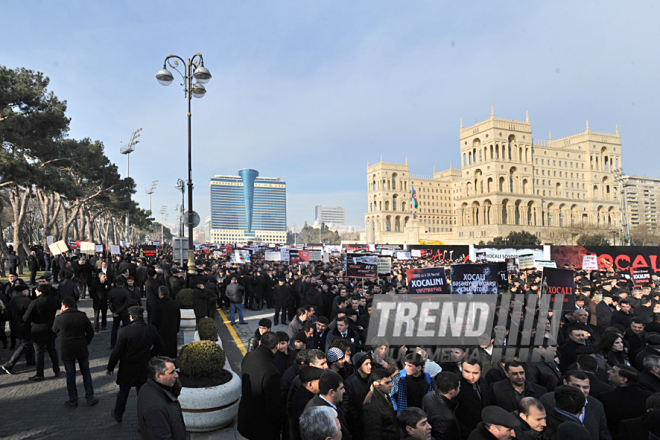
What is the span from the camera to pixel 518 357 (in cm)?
579

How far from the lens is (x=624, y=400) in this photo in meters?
4.21

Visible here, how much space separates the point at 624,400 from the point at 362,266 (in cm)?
1049

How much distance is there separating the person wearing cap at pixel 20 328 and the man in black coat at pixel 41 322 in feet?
1.96

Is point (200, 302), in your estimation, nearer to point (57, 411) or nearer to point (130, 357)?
point (57, 411)

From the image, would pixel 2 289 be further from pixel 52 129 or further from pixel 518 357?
pixel 52 129

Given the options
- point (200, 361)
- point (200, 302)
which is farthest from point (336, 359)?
point (200, 302)

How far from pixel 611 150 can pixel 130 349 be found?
123441mm

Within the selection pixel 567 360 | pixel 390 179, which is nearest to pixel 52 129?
pixel 567 360

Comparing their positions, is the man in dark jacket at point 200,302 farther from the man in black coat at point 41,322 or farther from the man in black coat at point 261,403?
the man in black coat at point 261,403

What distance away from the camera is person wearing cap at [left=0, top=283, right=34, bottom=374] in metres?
7.66

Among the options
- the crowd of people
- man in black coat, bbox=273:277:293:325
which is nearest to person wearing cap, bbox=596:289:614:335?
the crowd of people

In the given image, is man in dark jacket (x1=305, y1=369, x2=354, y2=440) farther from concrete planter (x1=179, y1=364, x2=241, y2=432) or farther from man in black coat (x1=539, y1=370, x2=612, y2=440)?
concrete planter (x1=179, y1=364, x2=241, y2=432)

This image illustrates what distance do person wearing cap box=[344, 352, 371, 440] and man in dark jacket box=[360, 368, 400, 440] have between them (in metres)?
0.18

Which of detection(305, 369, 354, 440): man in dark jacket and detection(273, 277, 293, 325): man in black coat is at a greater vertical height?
detection(305, 369, 354, 440): man in dark jacket
